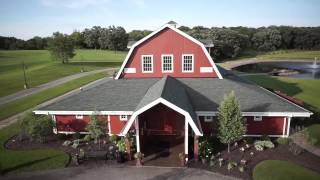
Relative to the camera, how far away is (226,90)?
26.2 m

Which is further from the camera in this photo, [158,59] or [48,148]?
[158,59]

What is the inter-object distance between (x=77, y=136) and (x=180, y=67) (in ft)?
40.7

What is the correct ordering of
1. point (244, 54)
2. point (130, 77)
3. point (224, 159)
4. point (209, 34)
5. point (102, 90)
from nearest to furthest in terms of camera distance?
1. point (224, 159)
2. point (102, 90)
3. point (130, 77)
4. point (209, 34)
5. point (244, 54)

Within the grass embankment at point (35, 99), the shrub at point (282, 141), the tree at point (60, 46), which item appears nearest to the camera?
the shrub at point (282, 141)

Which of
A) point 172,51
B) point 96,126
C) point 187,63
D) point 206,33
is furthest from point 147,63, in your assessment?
point 206,33

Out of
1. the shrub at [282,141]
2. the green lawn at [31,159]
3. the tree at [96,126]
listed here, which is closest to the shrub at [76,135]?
the green lawn at [31,159]

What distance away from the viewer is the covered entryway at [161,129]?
2286 centimetres

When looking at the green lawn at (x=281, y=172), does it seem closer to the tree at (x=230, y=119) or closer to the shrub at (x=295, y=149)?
the shrub at (x=295, y=149)

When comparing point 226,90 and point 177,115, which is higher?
point 226,90

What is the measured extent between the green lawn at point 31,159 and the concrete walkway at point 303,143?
18697mm

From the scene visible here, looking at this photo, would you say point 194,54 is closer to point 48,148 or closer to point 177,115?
point 177,115

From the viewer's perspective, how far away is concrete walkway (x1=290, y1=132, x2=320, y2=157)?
21422 mm

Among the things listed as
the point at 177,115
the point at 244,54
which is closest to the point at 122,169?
the point at 177,115

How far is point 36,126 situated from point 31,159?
3.34m
